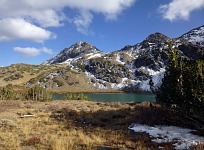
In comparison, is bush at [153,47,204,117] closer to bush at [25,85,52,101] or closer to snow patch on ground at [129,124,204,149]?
snow patch on ground at [129,124,204,149]

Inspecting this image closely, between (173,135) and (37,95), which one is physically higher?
(37,95)

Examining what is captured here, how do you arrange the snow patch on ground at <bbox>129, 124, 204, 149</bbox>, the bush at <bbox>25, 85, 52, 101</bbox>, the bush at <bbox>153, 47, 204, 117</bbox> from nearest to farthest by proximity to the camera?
1. the snow patch on ground at <bbox>129, 124, 204, 149</bbox>
2. the bush at <bbox>153, 47, 204, 117</bbox>
3. the bush at <bbox>25, 85, 52, 101</bbox>

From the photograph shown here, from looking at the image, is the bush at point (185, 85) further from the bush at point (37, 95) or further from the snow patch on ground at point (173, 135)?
the bush at point (37, 95)

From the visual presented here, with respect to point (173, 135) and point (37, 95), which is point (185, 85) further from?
point (37, 95)

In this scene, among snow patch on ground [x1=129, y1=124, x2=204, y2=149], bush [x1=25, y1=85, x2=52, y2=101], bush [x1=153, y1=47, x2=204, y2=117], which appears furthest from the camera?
bush [x1=25, y1=85, x2=52, y2=101]

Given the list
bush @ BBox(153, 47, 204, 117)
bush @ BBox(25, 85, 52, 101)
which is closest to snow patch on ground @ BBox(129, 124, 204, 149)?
bush @ BBox(153, 47, 204, 117)

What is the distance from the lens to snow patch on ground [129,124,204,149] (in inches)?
694

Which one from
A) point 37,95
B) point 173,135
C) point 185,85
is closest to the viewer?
point 173,135

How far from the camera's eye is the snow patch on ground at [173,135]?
1762cm

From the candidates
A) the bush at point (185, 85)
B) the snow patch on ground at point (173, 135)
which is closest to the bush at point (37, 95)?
the snow patch on ground at point (173, 135)

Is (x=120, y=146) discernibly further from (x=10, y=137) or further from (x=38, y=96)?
(x=38, y=96)

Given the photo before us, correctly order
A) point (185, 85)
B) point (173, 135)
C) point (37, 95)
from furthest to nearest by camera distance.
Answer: point (37, 95)
point (185, 85)
point (173, 135)

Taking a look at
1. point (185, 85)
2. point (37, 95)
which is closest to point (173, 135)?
point (185, 85)

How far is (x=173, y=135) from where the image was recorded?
2116 cm
